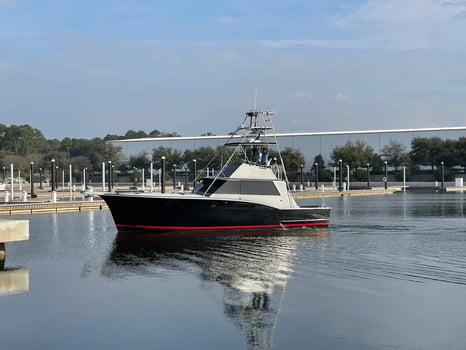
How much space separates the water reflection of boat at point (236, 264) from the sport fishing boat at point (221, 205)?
0.86 metres

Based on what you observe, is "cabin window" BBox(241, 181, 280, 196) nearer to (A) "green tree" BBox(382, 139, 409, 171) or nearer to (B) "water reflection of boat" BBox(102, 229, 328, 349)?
(B) "water reflection of boat" BBox(102, 229, 328, 349)

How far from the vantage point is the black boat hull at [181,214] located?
31266mm

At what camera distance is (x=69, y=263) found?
23625 millimetres

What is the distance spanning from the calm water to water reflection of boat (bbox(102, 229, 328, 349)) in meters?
0.04

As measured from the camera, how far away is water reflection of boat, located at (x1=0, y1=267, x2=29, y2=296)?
1856cm

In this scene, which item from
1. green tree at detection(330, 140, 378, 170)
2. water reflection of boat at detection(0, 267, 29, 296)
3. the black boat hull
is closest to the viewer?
water reflection of boat at detection(0, 267, 29, 296)

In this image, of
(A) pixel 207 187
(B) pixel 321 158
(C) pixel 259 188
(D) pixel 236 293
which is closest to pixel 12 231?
(D) pixel 236 293

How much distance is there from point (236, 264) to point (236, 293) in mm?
5188

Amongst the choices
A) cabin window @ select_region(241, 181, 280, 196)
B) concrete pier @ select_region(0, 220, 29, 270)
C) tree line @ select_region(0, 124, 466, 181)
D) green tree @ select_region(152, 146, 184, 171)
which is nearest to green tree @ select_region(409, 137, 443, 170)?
tree line @ select_region(0, 124, 466, 181)

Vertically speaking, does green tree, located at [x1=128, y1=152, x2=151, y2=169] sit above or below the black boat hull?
above

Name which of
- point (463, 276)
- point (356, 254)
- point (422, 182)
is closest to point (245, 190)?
point (356, 254)

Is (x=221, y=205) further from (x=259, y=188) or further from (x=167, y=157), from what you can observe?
(x=167, y=157)

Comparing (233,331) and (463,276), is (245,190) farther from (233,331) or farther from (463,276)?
(233,331)

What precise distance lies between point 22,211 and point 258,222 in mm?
21920
